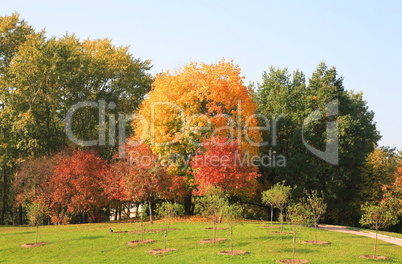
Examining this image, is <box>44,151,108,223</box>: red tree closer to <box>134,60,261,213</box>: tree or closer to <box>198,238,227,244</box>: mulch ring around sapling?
<box>134,60,261,213</box>: tree

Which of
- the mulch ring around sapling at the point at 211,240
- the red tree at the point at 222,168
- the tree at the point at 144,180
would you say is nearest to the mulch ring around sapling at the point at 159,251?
the mulch ring around sapling at the point at 211,240

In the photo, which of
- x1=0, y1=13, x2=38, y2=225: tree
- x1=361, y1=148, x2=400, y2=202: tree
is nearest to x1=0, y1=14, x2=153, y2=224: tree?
x1=0, y1=13, x2=38, y2=225: tree

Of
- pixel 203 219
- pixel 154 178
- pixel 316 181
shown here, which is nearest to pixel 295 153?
pixel 316 181

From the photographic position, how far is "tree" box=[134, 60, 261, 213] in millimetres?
39000

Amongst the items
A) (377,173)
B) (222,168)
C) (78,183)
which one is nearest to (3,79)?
(78,183)

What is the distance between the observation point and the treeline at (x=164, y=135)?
125 feet

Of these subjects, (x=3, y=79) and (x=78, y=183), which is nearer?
(x=78, y=183)

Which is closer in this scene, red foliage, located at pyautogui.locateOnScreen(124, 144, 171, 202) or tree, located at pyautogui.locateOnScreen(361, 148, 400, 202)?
red foliage, located at pyautogui.locateOnScreen(124, 144, 171, 202)

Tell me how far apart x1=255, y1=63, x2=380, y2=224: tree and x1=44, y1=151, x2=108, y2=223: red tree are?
18507 millimetres

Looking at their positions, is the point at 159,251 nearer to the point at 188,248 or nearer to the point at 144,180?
the point at 188,248

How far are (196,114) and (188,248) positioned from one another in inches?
683

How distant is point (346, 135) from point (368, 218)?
73.7 feet

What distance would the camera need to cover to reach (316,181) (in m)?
46.0

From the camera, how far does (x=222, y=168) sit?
3459cm
